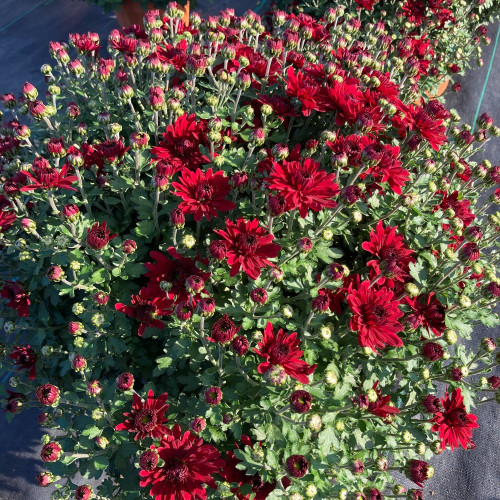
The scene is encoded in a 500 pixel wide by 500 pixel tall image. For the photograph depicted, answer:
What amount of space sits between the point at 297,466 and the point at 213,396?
334 millimetres

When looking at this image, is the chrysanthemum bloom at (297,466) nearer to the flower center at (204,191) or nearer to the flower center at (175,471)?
the flower center at (175,471)

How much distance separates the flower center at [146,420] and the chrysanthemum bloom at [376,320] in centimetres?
70

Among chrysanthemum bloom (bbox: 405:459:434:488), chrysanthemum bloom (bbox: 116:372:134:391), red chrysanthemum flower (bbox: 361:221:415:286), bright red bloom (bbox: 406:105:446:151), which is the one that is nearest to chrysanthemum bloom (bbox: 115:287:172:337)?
chrysanthemum bloom (bbox: 116:372:134:391)

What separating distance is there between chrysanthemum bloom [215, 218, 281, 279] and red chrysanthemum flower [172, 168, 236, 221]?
0.14m

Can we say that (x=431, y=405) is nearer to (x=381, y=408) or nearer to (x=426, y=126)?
(x=381, y=408)

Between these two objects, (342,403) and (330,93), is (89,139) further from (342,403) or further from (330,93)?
(342,403)

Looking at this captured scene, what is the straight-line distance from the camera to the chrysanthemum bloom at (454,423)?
1488 millimetres

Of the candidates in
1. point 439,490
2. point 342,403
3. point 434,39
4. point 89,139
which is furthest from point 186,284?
point 434,39

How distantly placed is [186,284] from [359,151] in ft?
2.70

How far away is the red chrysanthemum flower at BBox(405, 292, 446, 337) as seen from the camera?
4.97ft

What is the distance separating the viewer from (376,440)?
5.48 feet

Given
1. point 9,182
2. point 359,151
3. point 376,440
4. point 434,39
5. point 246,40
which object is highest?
point 434,39

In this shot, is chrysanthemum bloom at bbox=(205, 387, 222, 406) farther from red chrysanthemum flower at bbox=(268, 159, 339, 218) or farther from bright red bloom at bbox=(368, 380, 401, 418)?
red chrysanthemum flower at bbox=(268, 159, 339, 218)

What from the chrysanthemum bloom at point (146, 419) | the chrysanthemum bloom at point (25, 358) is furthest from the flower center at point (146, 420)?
the chrysanthemum bloom at point (25, 358)
